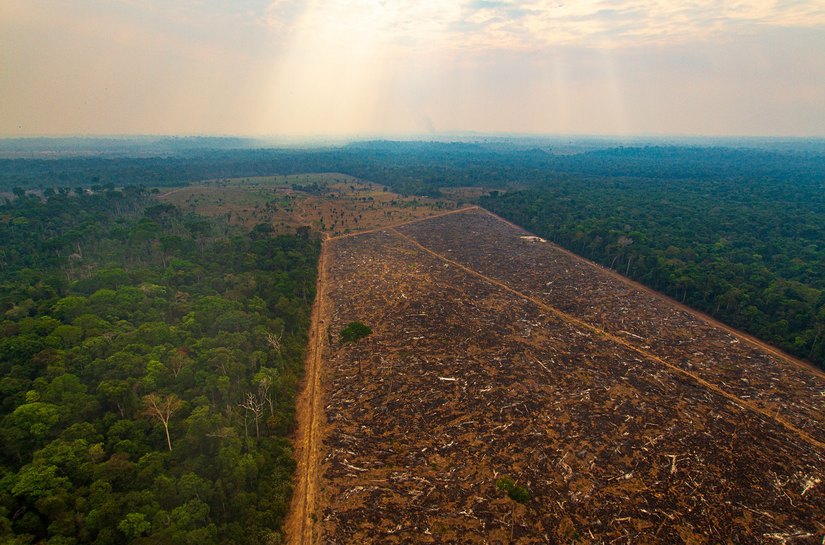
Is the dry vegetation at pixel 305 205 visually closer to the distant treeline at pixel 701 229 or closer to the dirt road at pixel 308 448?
the distant treeline at pixel 701 229

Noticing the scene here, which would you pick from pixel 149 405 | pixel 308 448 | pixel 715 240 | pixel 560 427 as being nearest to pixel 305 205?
pixel 149 405

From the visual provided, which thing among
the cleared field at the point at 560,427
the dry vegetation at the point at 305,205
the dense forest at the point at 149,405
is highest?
the dry vegetation at the point at 305,205

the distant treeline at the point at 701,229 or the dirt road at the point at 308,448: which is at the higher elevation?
the distant treeline at the point at 701,229

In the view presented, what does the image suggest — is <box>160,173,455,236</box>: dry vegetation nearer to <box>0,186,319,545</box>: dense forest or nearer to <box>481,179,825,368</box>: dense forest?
<box>481,179,825,368</box>: dense forest

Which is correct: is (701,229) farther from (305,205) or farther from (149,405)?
(305,205)

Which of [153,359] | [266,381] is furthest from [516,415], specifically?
[153,359]

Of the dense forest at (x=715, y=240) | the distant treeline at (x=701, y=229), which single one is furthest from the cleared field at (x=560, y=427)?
the distant treeline at (x=701, y=229)
